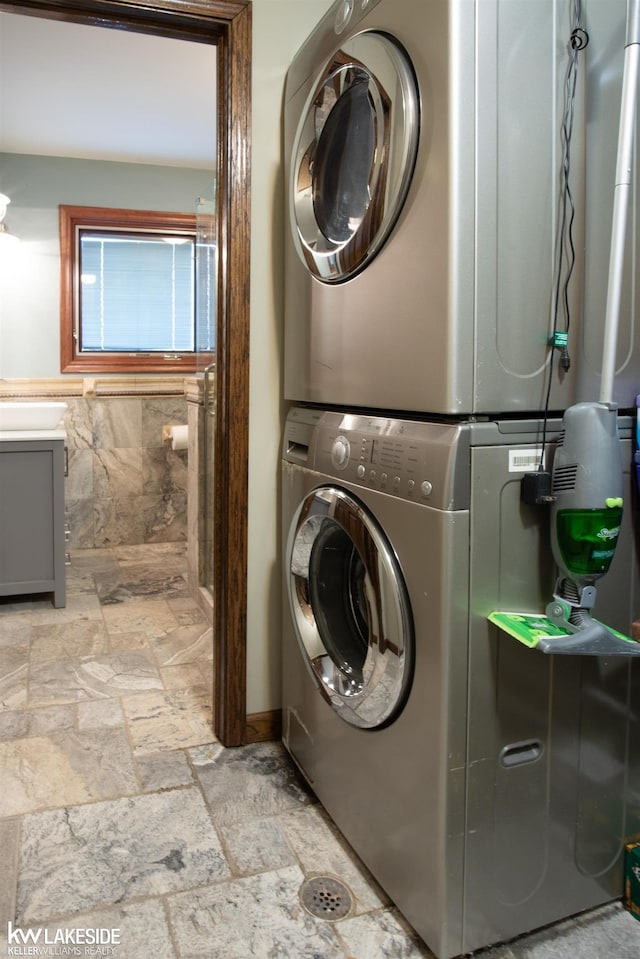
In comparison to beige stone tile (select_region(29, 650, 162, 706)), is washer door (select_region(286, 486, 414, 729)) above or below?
above

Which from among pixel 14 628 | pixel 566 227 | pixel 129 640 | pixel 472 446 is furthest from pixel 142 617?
pixel 566 227

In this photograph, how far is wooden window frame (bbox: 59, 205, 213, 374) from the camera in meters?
4.75

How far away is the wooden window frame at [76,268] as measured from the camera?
475 cm

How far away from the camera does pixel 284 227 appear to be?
2.08 meters

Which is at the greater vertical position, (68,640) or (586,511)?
(586,511)

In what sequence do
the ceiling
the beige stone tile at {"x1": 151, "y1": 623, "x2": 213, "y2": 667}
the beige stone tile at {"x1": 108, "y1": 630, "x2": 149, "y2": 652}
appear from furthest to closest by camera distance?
the ceiling < the beige stone tile at {"x1": 108, "y1": 630, "x2": 149, "y2": 652} < the beige stone tile at {"x1": 151, "y1": 623, "x2": 213, "y2": 667}

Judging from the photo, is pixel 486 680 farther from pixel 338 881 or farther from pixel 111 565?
pixel 111 565

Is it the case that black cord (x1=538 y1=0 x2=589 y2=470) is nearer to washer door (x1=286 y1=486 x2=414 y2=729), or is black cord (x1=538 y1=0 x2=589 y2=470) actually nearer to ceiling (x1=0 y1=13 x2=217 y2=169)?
washer door (x1=286 y1=486 x2=414 y2=729)

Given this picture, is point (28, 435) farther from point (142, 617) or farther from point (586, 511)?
point (586, 511)

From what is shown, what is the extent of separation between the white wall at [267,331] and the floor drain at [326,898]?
0.66 meters

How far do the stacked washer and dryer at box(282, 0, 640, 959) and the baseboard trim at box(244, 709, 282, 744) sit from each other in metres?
0.66

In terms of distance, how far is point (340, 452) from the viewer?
1.61 metres

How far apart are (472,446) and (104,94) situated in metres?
3.46

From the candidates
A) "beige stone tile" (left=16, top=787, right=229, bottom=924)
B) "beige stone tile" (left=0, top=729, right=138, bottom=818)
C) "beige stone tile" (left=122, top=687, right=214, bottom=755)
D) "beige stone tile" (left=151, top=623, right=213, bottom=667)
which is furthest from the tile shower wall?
"beige stone tile" (left=16, top=787, right=229, bottom=924)
